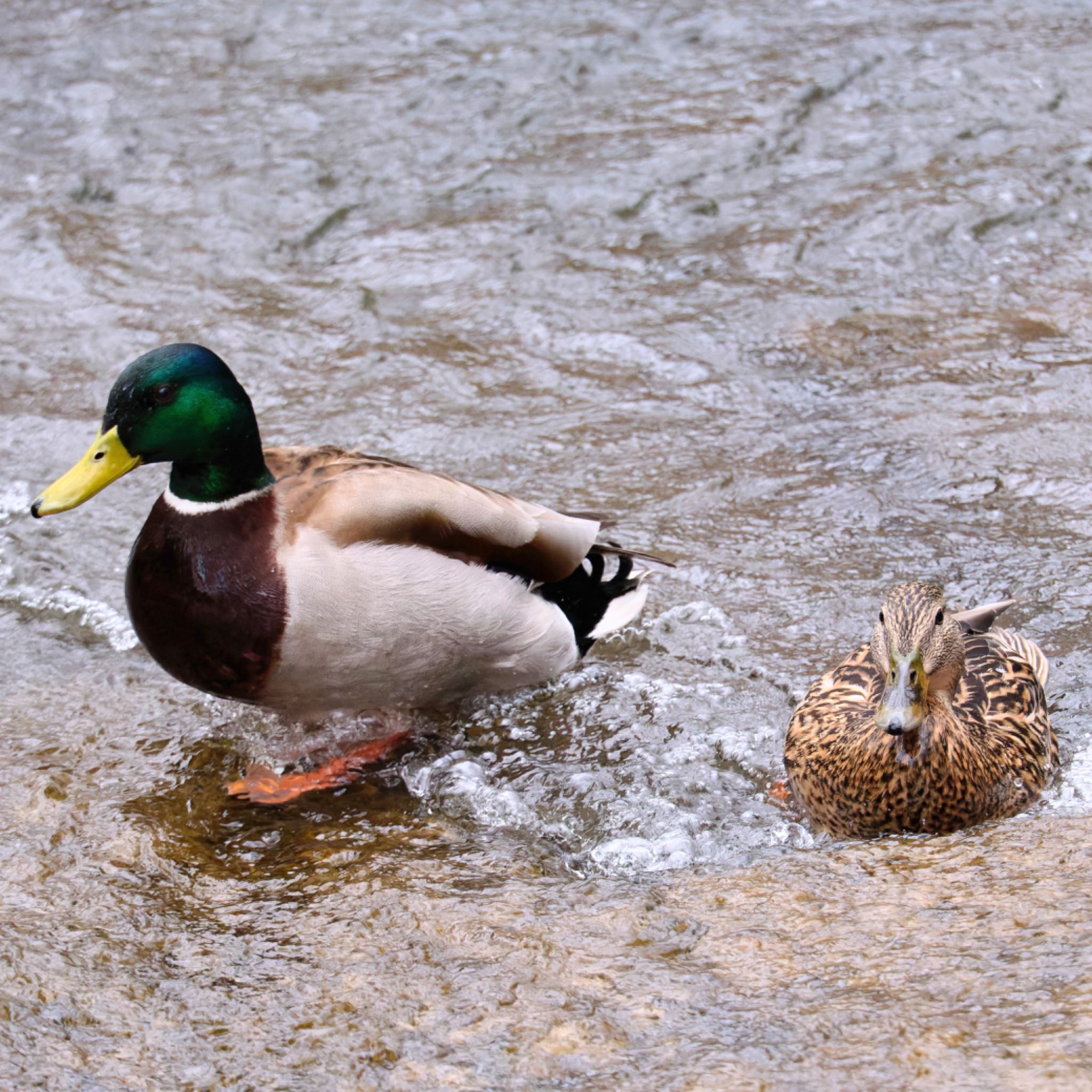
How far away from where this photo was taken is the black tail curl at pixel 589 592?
14.6 ft

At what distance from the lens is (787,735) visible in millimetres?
3883

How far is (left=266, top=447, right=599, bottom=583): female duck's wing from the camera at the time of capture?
374 cm

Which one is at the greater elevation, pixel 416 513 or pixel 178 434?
pixel 178 434

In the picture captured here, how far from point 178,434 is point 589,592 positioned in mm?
1437

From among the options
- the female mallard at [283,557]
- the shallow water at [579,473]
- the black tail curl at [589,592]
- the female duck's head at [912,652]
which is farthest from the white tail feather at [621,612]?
the female duck's head at [912,652]

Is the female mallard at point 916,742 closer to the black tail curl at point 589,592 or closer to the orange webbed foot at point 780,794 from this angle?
the orange webbed foot at point 780,794

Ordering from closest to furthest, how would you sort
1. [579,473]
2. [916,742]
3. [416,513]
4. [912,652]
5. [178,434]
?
[912,652]
[916,742]
[178,434]
[416,513]
[579,473]

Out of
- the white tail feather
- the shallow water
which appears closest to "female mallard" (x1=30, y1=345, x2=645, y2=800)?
the shallow water

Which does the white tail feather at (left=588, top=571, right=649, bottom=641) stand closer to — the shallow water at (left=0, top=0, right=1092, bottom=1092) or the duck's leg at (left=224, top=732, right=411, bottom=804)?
the shallow water at (left=0, top=0, right=1092, bottom=1092)

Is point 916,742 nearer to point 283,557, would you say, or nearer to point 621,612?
point 621,612

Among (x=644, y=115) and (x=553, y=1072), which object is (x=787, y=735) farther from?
(x=644, y=115)

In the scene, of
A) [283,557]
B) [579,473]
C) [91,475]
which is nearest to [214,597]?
[283,557]

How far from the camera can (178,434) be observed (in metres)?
3.69

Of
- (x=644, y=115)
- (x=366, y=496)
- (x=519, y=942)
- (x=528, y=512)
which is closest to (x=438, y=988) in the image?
(x=519, y=942)
